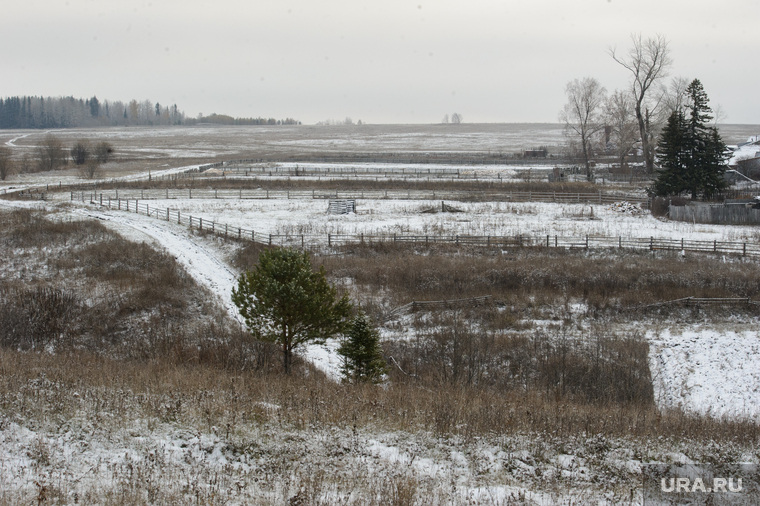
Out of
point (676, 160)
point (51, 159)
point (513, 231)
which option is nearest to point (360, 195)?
point (513, 231)

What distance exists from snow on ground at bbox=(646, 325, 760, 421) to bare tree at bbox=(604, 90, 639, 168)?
50441 mm

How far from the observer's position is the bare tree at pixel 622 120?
68.1m

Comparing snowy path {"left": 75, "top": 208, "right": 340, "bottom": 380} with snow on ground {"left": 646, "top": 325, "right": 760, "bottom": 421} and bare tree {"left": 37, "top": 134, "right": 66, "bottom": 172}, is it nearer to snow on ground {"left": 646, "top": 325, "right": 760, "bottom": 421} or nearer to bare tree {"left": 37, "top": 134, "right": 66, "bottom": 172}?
snow on ground {"left": 646, "top": 325, "right": 760, "bottom": 421}

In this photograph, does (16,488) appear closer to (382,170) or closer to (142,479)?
(142,479)

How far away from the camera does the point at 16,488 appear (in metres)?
7.60

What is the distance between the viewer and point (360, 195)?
54781 mm

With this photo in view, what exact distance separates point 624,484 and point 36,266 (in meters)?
30.9

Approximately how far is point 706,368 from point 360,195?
38055 millimetres

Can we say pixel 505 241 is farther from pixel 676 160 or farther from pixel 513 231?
pixel 676 160

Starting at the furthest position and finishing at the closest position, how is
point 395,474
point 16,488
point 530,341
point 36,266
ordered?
point 36,266
point 530,341
point 395,474
point 16,488

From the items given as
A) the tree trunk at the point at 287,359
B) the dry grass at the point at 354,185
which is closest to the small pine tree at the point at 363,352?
the tree trunk at the point at 287,359

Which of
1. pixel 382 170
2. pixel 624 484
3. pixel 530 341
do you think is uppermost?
pixel 382 170

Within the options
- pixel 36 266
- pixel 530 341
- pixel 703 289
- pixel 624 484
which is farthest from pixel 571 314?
pixel 36 266

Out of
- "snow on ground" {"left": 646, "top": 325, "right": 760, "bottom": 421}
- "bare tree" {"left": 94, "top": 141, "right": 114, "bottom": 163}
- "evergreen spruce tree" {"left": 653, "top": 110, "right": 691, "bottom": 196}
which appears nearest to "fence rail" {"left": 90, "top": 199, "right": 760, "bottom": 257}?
"snow on ground" {"left": 646, "top": 325, "right": 760, "bottom": 421}
